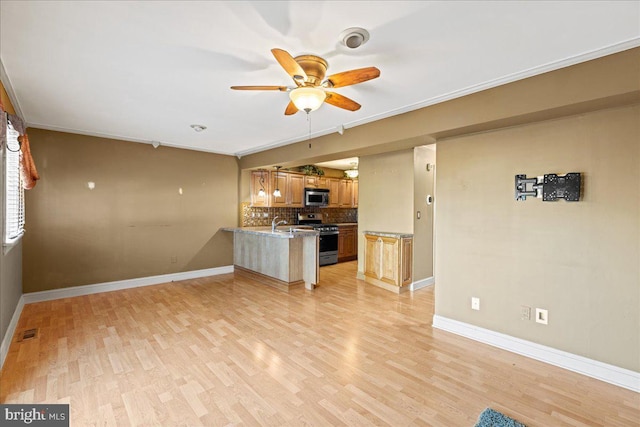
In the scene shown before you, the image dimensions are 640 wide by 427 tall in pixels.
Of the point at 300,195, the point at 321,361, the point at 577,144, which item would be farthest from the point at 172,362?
the point at 300,195

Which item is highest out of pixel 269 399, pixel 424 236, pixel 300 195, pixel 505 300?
pixel 300 195

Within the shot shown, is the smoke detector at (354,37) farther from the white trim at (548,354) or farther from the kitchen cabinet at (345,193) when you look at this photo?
the kitchen cabinet at (345,193)

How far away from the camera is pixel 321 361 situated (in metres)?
2.74

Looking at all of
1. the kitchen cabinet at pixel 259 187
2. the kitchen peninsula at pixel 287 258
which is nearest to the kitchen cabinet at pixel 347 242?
the kitchen cabinet at pixel 259 187

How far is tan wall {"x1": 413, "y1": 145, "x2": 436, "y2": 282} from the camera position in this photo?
5.05 m

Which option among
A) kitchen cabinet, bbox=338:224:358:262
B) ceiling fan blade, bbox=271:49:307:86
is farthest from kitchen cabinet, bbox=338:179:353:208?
ceiling fan blade, bbox=271:49:307:86

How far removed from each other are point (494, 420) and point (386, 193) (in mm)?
3812

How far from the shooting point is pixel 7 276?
3.12 m

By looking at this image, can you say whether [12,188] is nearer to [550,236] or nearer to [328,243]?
[328,243]

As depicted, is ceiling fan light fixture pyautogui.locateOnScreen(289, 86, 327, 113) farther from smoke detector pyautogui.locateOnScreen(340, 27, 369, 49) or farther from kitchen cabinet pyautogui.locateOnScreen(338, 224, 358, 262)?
kitchen cabinet pyautogui.locateOnScreen(338, 224, 358, 262)

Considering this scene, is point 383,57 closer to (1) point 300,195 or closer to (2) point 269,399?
(2) point 269,399

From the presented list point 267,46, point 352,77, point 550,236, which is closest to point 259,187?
point 267,46

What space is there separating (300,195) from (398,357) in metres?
5.15

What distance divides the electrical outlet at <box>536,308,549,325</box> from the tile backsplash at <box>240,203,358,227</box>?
5441mm
